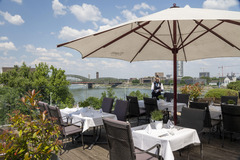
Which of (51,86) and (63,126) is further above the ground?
(51,86)

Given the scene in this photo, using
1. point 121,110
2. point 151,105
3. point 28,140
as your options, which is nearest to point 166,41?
point 151,105

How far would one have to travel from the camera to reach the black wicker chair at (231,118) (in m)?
4.43

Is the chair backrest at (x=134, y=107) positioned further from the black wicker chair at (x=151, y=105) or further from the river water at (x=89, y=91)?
the river water at (x=89, y=91)

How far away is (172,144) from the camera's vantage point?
288 centimetres

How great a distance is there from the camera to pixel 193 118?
4098 mm

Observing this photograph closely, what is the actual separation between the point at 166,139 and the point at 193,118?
151cm

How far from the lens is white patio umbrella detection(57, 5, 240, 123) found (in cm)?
422

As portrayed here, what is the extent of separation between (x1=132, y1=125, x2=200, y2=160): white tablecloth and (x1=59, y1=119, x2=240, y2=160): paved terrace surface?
992 millimetres

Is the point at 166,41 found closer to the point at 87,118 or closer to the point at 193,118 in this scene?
the point at 193,118

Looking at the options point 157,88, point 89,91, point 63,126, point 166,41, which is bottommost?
point 63,126

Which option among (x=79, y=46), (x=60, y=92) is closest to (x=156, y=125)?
(x=79, y=46)

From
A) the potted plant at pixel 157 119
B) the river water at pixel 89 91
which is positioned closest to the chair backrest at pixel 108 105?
the potted plant at pixel 157 119

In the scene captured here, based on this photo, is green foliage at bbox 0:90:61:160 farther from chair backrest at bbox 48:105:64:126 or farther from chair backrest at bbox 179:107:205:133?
chair backrest at bbox 179:107:205:133

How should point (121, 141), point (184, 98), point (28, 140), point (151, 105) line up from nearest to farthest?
point (28, 140) < point (121, 141) < point (151, 105) < point (184, 98)
